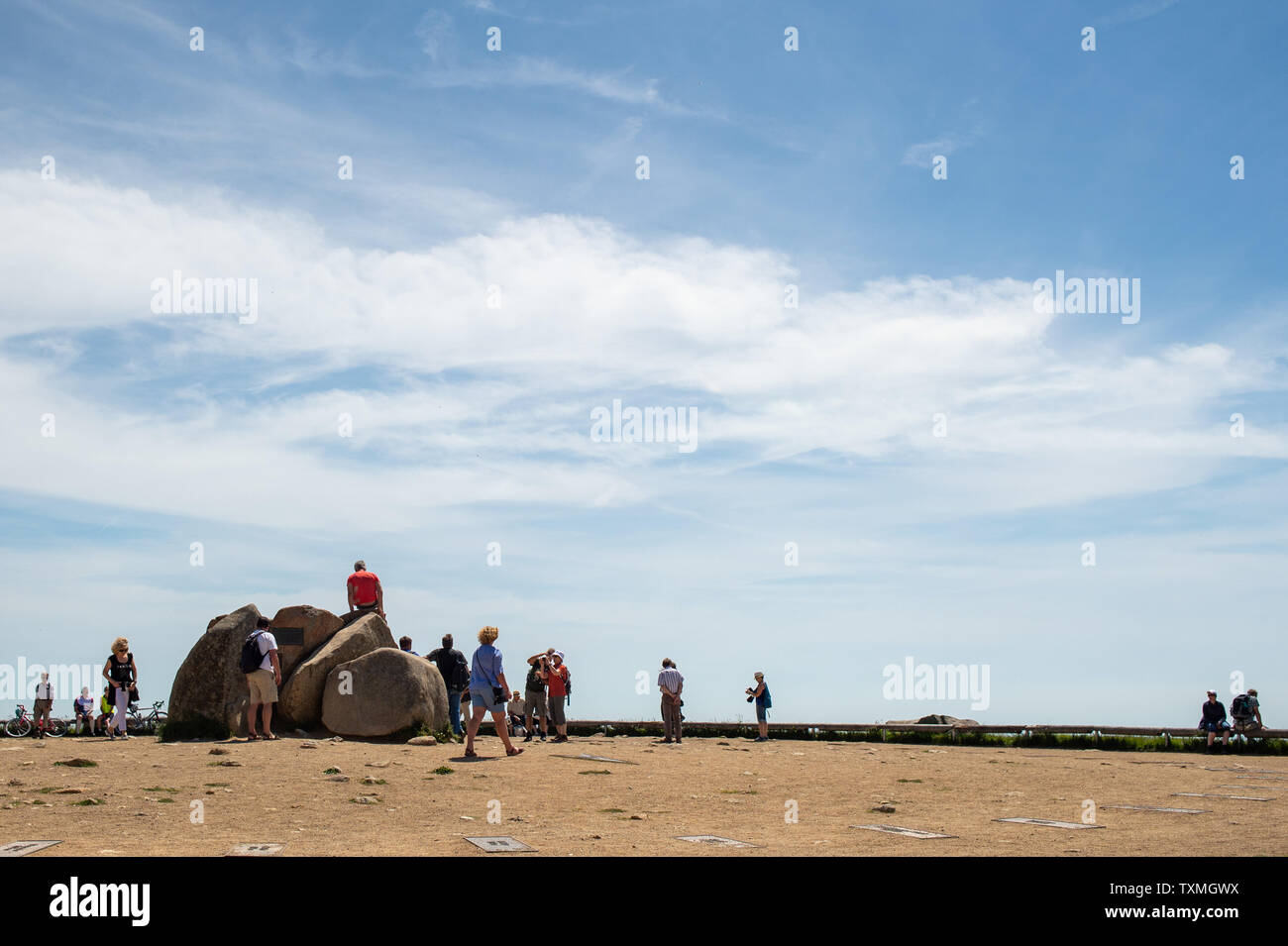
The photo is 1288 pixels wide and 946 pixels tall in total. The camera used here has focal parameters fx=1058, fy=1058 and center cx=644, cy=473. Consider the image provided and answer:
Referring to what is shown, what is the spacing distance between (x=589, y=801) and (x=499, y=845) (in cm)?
404

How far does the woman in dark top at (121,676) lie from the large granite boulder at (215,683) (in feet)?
8.31

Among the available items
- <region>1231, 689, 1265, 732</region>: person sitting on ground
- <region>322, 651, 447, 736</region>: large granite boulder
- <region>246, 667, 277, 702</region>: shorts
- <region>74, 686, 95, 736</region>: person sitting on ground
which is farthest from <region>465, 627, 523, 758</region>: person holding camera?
<region>1231, 689, 1265, 732</region>: person sitting on ground

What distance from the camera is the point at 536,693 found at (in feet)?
84.6

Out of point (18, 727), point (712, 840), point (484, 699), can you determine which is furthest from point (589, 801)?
point (18, 727)

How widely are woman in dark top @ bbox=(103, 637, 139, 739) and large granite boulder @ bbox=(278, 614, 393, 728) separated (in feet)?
12.4

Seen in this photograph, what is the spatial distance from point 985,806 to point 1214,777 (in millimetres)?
7357

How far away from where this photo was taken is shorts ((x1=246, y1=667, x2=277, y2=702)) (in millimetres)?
19016

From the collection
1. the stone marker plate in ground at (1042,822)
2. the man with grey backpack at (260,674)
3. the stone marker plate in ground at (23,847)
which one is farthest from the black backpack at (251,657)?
the stone marker plate in ground at (1042,822)

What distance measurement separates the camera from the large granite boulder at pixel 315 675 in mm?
20694

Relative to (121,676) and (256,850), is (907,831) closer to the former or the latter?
(256,850)

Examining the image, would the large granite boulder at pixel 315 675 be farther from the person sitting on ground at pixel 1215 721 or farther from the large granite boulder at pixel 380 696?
the person sitting on ground at pixel 1215 721
